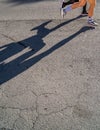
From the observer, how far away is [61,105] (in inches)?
221

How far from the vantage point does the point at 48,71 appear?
6547 millimetres

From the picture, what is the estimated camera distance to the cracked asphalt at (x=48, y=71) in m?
5.39

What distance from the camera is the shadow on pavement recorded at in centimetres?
666

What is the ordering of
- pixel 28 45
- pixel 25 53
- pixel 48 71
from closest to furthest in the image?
pixel 48 71, pixel 25 53, pixel 28 45

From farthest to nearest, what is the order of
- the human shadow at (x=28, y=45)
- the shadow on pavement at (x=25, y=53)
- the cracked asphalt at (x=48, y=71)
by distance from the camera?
1. the human shadow at (x=28, y=45)
2. the shadow on pavement at (x=25, y=53)
3. the cracked asphalt at (x=48, y=71)

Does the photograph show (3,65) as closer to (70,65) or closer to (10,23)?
(70,65)

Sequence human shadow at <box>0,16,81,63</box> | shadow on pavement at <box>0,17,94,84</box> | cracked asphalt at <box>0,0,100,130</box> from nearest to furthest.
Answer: cracked asphalt at <box>0,0,100,130</box> → shadow on pavement at <box>0,17,94,84</box> → human shadow at <box>0,16,81,63</box>

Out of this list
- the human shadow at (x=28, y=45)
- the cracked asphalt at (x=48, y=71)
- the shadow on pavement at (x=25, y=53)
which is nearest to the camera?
the cracked asphalt at (x=48, y=71)

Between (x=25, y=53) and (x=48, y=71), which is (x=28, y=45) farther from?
(x=48, y=71)

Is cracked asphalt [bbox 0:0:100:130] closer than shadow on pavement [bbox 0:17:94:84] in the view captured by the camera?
Yes

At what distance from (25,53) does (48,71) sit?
95 centimetres

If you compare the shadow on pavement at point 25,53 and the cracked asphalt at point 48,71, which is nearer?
the cracked asphalt at point 48,71

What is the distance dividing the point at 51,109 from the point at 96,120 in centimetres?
84

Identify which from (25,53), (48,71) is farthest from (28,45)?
(48,71)
